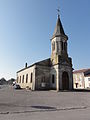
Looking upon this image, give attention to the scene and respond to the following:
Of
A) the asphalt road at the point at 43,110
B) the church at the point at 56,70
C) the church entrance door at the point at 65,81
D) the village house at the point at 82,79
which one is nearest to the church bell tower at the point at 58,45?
the church at the point at 56,70

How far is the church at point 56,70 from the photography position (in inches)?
1154

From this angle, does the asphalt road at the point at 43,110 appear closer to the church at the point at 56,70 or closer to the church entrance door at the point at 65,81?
the church at the point at 56,70

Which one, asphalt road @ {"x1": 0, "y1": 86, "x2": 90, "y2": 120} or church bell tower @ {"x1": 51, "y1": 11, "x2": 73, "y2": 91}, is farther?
church bell tower @ {"x1": 51, "y1": 11, "x2": 73, "y2": 91}

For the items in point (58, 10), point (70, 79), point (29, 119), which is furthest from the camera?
point (58, 10)

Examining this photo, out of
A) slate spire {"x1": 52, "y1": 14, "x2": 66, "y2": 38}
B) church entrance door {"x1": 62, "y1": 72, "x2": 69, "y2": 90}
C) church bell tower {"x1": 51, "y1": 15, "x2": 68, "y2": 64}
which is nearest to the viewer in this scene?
church entrance door {"x1": 62, "y1": 72, "x2": 69, "y2": 90}

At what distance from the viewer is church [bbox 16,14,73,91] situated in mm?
29314

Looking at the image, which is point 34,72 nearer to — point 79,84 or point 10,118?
point 10,118

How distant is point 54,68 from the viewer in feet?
99.8

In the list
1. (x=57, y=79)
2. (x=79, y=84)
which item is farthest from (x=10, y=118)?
(x=79, y=84)

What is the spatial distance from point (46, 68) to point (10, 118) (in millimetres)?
25481

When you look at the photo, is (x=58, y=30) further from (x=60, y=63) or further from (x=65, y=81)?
(x=65, y=81)

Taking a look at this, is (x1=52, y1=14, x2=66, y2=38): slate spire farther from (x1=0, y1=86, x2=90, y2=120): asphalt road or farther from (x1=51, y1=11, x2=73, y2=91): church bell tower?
(x1=0, y1=86, x2=90, y2=120): asphalt road

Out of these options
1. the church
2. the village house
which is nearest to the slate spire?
the church

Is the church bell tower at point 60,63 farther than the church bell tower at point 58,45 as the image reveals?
No
